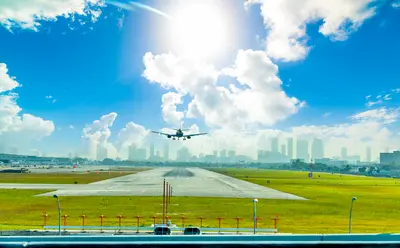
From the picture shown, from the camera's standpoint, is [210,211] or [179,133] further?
[179,133]

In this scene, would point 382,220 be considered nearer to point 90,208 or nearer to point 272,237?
point 90,208

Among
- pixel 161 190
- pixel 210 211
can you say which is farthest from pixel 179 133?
pixel 210 211

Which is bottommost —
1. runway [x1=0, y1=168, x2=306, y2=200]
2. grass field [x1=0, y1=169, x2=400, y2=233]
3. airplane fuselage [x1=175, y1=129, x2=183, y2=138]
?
runway [x1=0, y1=168, x2=306, y2=200]

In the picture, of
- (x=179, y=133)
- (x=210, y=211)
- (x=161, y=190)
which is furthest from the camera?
(x=179, y=133)

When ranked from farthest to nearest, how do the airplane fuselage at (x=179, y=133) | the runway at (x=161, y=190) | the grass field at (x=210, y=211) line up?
the airplane fuselage at (x=179, y=133) < the runway at (x=161, y=190) < the grass field at (x=210, y=211)

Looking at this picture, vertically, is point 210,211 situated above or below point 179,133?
below

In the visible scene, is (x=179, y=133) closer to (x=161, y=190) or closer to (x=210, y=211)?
(x=161, y=190)

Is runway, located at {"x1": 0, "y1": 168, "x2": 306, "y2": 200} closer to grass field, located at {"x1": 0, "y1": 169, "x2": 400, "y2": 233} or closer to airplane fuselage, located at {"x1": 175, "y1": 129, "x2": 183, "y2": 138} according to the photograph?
grass field, located at {"x1": 0, "y1": 169, "x2": 400, "y2": 233}

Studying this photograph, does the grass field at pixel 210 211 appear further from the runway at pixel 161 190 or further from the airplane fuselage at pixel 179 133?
the airplane fuselage at pixel 179 133

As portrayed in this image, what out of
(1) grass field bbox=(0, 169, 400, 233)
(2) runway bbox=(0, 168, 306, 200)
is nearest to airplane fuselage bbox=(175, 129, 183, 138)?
(2) runway bbox=(0, 168, 306, 200)

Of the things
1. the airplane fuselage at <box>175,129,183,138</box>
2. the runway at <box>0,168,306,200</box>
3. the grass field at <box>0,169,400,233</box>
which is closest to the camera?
the grass field at <box>0,169,400,233</box>

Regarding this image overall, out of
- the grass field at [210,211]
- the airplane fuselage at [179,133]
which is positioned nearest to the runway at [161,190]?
the grass field at [210,211]

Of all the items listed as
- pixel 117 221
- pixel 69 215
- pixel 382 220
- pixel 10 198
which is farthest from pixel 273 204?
pixel 10 198
